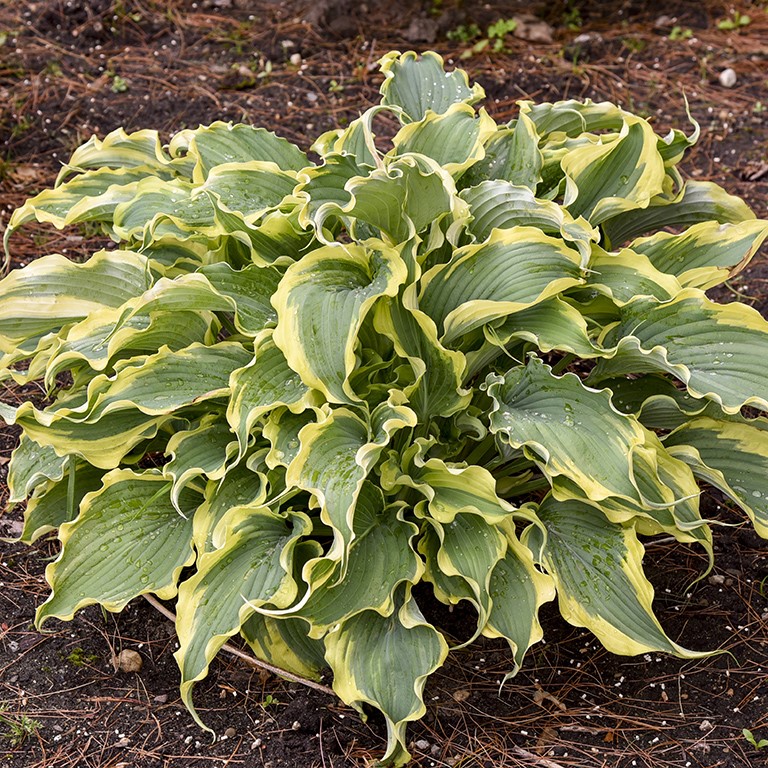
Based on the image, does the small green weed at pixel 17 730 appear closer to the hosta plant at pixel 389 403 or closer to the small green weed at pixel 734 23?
the hosta plant at pixel 389 403

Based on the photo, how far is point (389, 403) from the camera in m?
2.03

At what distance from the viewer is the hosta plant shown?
6.55 feet

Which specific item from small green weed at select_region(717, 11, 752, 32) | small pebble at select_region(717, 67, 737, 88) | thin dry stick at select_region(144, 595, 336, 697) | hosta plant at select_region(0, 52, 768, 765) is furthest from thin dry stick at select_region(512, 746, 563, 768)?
small green weed at select_region(717, 11, 752, 32)

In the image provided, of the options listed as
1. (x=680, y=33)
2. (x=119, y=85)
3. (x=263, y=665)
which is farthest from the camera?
(x=680, y=33)

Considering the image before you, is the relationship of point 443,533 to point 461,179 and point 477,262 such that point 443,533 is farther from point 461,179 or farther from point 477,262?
point 461,179

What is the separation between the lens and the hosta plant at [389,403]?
6.55 ft

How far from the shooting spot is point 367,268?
208 cm

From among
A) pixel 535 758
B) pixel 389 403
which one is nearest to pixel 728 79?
pixel 389 403

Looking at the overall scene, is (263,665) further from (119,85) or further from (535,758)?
(119,85)

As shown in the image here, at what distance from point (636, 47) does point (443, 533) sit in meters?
3.37

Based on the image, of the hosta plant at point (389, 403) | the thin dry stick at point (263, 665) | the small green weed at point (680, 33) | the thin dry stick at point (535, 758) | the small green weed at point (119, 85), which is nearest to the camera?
the hosta plant at point (389, 403)

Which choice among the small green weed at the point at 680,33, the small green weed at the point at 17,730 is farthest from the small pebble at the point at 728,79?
the small green weed at the point at 17,730

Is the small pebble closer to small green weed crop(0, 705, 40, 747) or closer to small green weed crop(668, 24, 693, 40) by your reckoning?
small green weed crop(668, 24, 693, 40)

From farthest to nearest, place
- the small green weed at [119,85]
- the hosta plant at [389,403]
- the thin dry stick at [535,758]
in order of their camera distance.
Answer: the small green weed at [119,85] < the thin dry stick at [535,758] < the hosta plant at [389,403]
